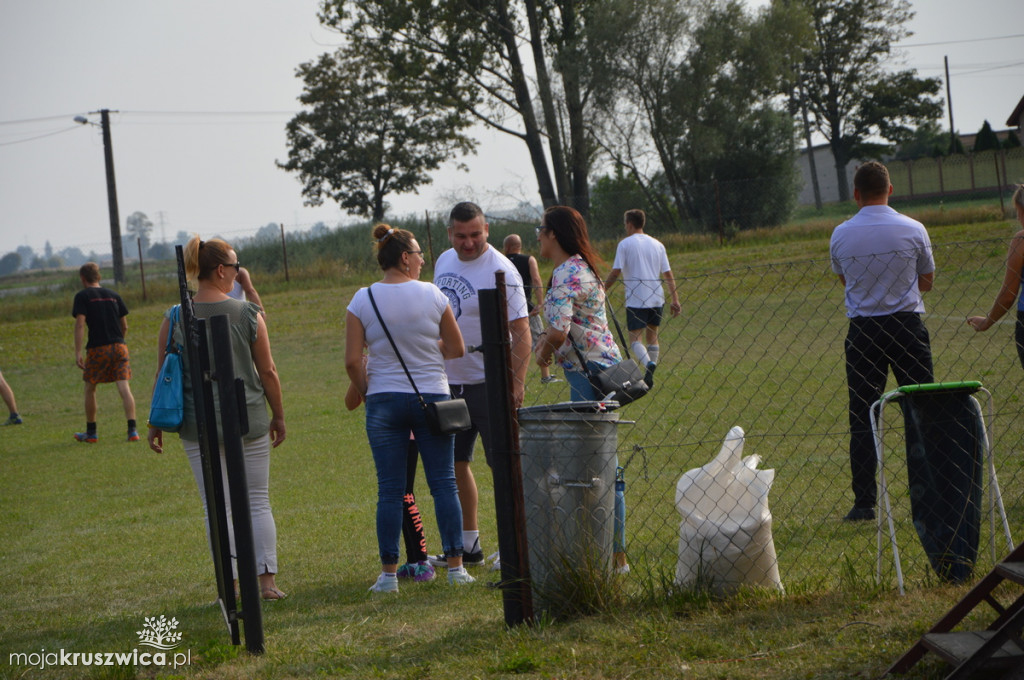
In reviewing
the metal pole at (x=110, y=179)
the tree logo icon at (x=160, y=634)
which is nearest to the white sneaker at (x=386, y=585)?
the tree logo icon at (x=160, y=634)

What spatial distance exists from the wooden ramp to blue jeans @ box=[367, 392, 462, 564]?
7.40 ft

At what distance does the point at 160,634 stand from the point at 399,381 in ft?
4.92

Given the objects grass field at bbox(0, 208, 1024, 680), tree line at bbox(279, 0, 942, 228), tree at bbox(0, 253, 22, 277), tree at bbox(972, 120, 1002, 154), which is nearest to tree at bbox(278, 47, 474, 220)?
tree line at bbox(279, 0, 942, 228)

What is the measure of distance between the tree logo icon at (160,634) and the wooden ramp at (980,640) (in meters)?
2.79

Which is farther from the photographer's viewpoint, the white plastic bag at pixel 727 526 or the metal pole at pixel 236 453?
the white plastic bag at pixel 727 526

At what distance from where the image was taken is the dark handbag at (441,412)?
4598mm

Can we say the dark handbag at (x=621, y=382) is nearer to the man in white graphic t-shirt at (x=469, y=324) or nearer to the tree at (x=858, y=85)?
the man in white graphic t-shirt at (x=469, y=324)

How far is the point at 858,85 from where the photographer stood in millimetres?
58188

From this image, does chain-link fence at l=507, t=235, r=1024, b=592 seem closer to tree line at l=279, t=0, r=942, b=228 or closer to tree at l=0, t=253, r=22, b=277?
tree line at l=279, t=0, r=942, b=228

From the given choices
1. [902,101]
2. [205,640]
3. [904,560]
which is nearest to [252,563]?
[205,640]

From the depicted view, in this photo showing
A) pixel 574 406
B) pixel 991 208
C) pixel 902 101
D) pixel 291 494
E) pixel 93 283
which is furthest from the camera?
pixel 902 101

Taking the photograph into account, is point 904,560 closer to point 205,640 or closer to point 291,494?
point 205,640

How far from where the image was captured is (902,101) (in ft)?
191

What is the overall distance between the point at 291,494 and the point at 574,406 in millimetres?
3973
